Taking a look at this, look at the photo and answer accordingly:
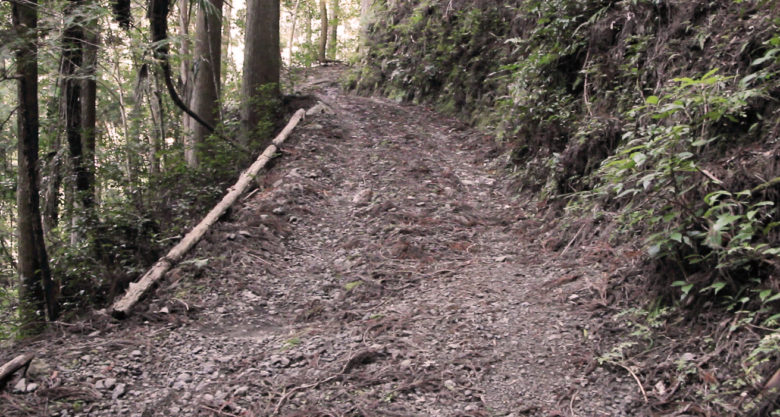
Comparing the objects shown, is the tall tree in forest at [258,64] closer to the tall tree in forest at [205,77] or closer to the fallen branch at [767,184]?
the tall tree in forest at [205,77]

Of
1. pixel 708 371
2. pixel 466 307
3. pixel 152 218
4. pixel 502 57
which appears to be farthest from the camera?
pixel 502 57

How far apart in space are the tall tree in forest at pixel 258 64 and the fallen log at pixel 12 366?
6997 mm

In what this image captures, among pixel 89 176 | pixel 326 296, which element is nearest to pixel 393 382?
pixel 326 296

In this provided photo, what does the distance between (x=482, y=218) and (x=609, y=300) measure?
2771 millimetres

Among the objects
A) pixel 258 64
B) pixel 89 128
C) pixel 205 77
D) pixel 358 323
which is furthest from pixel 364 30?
pixel 358 323

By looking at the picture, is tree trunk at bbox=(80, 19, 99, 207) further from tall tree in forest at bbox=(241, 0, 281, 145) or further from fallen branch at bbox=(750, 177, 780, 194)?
fallen branch at bbox=(750, 177, 780, 194)

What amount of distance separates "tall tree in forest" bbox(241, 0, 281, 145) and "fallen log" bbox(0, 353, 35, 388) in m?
7.00

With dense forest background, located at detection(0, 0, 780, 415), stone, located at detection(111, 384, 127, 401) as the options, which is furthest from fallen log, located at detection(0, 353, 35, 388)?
dense forest background, located at detection(0, 0, 780, 415)

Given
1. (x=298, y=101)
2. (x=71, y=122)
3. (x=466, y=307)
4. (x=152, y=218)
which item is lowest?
(x=466, y=307)

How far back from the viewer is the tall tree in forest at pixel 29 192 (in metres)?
5.53

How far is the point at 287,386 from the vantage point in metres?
3.84

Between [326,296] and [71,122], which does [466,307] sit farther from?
[71,122]

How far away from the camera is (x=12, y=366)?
12.5 feet

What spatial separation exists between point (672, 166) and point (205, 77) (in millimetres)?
10381
